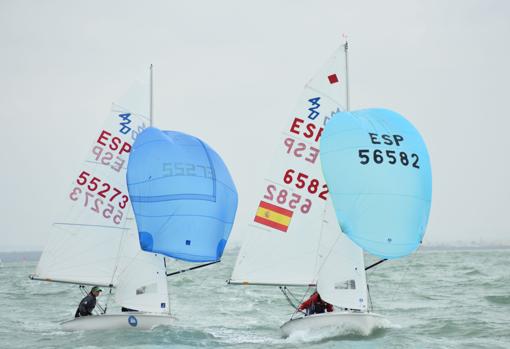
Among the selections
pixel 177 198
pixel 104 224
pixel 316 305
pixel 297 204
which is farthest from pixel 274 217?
pixel 104 224

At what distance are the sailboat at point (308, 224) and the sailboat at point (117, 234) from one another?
1241 mm

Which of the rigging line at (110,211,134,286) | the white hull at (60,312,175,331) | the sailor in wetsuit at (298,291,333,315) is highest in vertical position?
the rigging line at (110,211,134,286)

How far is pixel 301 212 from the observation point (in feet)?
51.2

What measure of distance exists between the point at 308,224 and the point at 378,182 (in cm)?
186

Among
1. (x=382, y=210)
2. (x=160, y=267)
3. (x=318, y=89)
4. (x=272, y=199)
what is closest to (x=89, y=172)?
(x=160, y=267)

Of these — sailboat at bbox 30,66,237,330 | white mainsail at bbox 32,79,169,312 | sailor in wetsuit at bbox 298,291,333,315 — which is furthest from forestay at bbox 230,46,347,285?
white mainsail at bbox 32,79,169,312

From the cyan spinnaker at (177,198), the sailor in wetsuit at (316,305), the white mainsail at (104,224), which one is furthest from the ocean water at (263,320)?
the cyan spinnaker at (177,198)

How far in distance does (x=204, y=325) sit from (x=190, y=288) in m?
16.3

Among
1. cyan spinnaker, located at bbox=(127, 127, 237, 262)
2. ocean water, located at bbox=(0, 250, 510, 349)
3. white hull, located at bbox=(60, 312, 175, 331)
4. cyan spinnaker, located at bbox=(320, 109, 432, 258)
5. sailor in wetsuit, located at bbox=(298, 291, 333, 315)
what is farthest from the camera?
white hull, located at bbox=(60, 312, 175, 331)

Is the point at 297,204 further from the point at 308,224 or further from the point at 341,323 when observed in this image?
the point at 341,323

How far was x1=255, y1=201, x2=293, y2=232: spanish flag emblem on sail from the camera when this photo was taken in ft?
51.3

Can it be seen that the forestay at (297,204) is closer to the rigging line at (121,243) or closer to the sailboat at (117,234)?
the sailboat at (117,234)

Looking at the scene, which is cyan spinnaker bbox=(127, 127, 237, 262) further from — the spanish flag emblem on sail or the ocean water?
the ocean water

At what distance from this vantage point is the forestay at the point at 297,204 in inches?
608
